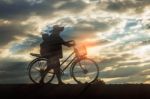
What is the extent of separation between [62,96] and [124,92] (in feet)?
6.76

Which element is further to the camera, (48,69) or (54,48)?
(48,69)

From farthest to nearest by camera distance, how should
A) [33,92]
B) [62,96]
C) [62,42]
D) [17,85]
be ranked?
1. [62,42]
2. [17,85]
3. [33,92]
4. [62,96]

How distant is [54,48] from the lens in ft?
58.9

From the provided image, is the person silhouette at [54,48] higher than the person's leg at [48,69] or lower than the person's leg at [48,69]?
higher

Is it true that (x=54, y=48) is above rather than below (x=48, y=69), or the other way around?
above

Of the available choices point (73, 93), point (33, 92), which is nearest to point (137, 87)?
point (73, 93)

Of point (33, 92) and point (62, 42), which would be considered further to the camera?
point (62, 42)

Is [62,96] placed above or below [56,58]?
below

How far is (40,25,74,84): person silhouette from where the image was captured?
17.9m

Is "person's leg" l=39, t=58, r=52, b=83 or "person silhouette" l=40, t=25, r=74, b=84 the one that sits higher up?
"person silhouette" l=40, t=25, r=74, b=84

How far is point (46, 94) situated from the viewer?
14523 mm

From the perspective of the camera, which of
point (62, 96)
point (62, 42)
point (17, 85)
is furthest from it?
point (62, 42)

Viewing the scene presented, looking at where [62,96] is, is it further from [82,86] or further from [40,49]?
[40,49]

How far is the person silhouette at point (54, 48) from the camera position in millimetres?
17875
